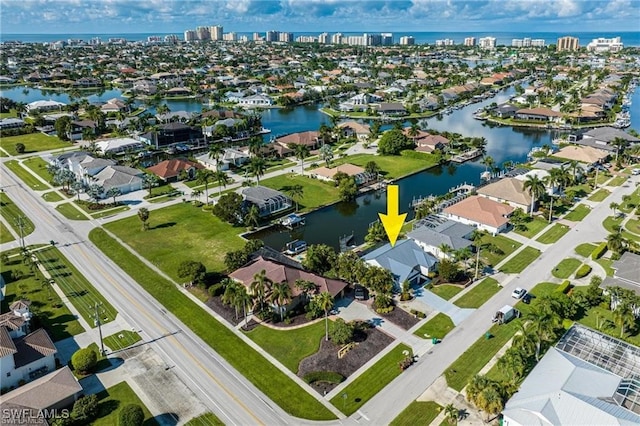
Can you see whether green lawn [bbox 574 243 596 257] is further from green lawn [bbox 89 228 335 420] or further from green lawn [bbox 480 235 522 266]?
green lawn [bbox 89 228 335 420]

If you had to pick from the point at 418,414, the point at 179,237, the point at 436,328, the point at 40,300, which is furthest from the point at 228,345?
the point at 179,237

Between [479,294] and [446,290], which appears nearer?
[479,294]

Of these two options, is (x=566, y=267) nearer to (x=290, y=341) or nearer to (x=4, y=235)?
(x=290, y=341)

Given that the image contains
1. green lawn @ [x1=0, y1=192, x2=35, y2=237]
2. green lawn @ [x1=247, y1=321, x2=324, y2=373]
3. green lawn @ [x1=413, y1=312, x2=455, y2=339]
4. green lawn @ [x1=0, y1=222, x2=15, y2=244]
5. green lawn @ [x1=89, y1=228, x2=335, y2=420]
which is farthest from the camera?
green lawn @ [x1=0, y1=192, x2=35, y2=237]

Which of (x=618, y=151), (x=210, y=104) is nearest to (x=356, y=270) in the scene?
(x=618, y=151)

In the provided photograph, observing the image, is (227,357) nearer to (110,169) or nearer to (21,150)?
(110,169)

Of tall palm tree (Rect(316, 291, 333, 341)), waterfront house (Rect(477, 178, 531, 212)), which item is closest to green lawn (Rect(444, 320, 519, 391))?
tall palm tree (Rect(316, 291, 333, 341))
